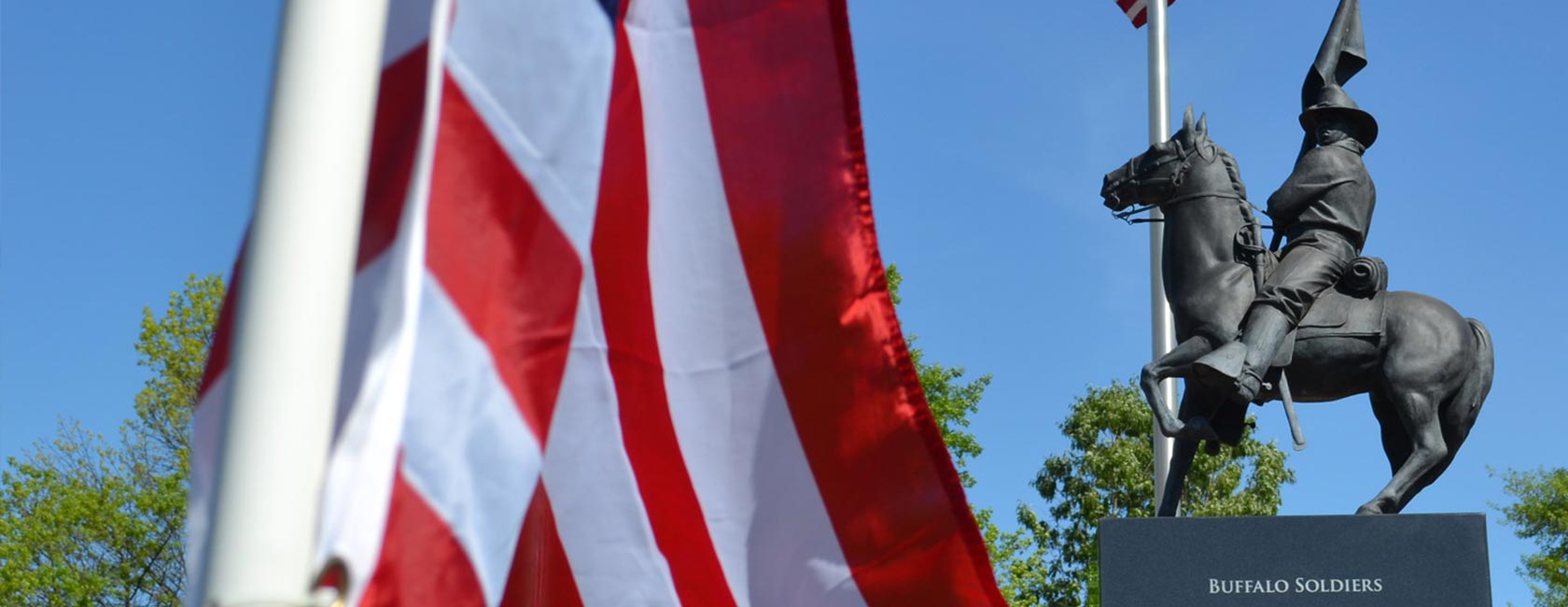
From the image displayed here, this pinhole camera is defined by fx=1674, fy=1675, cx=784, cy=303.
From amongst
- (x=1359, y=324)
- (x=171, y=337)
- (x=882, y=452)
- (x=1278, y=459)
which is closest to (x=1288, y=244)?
(x=1359, y=324)

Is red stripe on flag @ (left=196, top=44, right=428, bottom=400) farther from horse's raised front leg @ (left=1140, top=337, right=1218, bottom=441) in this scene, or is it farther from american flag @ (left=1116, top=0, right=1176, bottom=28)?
american flag @ (left=1116, top=0, right=1176, bottom=28)

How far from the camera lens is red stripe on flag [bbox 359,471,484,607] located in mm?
2182

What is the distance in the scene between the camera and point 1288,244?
330 inches

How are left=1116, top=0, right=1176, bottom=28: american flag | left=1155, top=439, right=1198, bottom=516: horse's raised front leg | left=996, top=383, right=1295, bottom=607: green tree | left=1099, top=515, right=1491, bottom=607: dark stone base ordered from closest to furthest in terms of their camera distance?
left=1099, top=515, right=1491, bottom=607: dark stone base, left=1155, top=439, right=1198, bottom=516: horse's raised front leg, left=1116, top=0, right=1176, bottom=28: american flag, left=996, top=383, right=1295, bottom=607: green tree

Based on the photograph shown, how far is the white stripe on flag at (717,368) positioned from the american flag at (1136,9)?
1371cm

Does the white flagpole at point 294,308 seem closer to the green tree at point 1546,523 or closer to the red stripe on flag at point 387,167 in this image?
the red stripe on flag at point 387,167

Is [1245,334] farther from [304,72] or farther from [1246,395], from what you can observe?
[304,72]

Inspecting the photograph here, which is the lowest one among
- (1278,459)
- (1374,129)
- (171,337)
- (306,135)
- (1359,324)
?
(306,135)

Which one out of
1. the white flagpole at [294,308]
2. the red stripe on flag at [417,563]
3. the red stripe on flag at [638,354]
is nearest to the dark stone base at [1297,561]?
the red stripe on flag at [638,354]

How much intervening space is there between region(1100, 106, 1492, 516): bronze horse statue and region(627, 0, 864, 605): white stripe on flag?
483 centimetres

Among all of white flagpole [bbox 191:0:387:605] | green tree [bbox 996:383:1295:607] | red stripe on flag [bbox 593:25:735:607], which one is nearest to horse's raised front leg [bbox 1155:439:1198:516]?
red stripe on flag [bbox 593:25:735:607]

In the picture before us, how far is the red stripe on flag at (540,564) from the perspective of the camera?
3418 mm

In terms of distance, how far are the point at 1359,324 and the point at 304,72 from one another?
6.97m

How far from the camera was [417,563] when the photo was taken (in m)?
2.26
